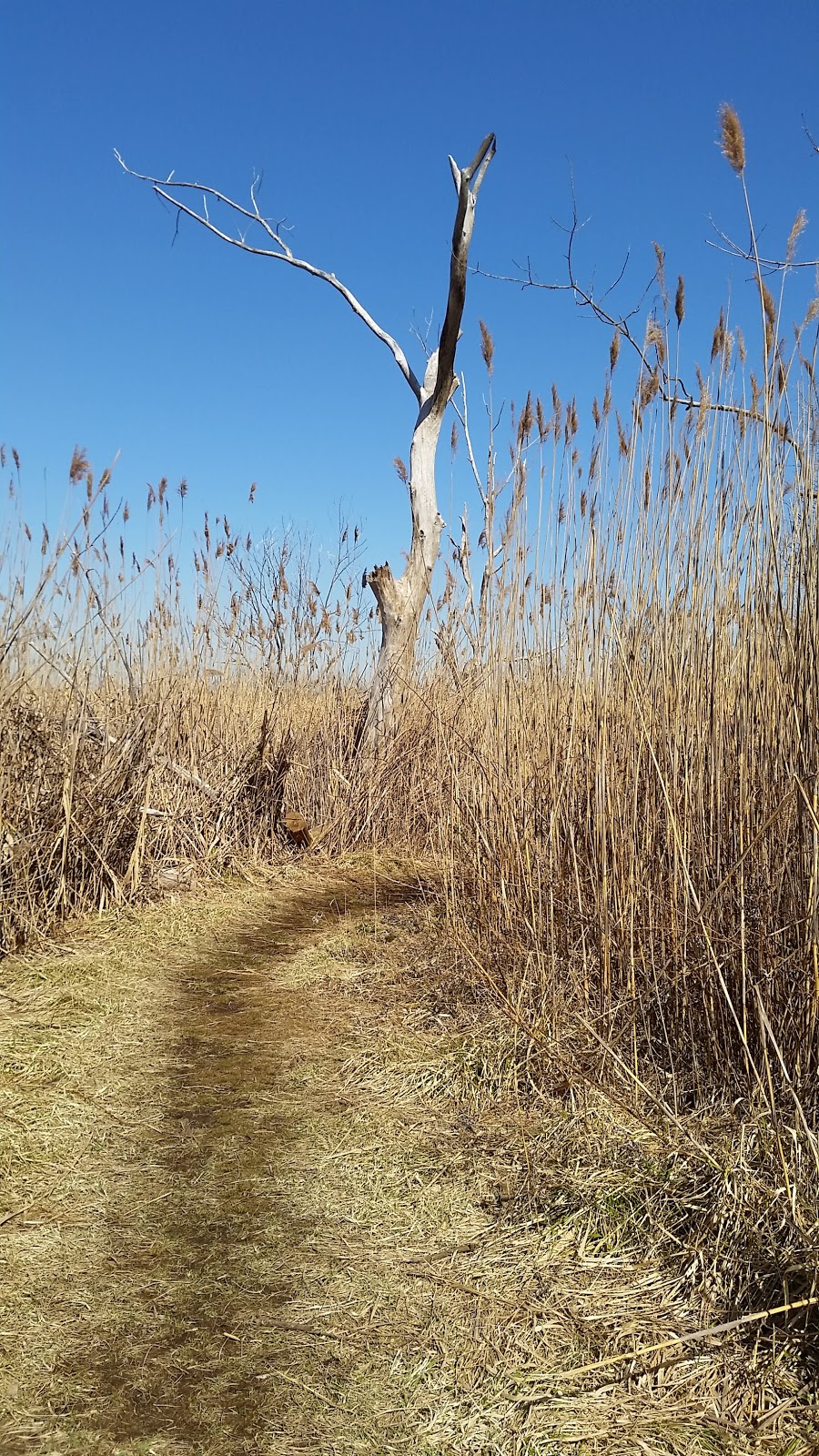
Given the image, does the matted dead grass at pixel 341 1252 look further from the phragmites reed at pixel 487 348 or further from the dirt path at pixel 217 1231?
the phragmites reed at pixel 487 348

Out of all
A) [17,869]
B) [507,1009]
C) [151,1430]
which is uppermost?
[17,869]

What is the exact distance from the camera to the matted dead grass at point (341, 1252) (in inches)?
59.6

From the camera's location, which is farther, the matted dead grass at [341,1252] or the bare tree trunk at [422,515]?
the bare tree trunk at [422,515]

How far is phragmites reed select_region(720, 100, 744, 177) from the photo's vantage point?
1842 mm

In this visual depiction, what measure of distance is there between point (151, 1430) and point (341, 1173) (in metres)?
0.80

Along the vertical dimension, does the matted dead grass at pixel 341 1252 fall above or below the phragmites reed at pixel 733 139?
below

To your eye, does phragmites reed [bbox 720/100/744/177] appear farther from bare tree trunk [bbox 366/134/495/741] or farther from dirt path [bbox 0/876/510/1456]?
bare tree trunk [bbox 366/134/495/741]

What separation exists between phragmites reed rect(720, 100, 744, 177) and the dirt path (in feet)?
7.03

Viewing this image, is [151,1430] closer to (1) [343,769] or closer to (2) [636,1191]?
(2) [636,1191]

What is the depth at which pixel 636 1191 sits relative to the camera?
1961 millimetres

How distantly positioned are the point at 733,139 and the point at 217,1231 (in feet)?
7.89

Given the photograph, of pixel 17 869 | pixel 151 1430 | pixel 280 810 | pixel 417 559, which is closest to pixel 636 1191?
pixel 151 1430

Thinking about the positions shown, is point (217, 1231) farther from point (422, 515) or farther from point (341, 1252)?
point (422, 515)

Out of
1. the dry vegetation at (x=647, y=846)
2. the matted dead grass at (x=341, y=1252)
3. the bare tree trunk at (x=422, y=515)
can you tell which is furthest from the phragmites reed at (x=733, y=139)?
the bare tree trunk at (x=422, y=515)
